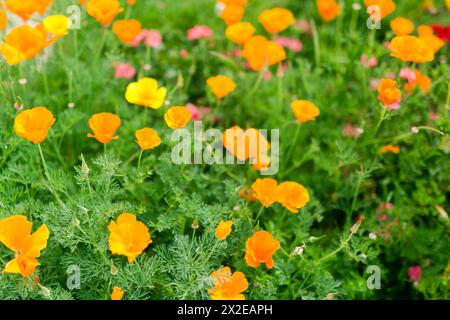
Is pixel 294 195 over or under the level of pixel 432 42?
under

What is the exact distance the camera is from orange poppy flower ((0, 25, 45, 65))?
156 centimetres

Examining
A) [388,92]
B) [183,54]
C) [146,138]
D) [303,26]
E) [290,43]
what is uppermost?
[303,26]

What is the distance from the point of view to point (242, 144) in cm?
163

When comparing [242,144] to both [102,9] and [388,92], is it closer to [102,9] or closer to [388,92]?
[388,92]

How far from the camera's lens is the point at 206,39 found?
7.79 feet

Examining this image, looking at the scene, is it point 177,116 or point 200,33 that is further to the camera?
point 200,33

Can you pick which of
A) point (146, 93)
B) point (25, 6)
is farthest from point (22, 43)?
point (146, 93)

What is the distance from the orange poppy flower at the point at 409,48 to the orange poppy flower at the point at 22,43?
95 cm

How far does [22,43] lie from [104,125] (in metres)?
0.34

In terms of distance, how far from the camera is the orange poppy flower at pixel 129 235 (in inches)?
51.4

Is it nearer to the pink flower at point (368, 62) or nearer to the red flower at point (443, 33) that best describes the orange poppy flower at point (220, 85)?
the pink flower at point (368, 62)

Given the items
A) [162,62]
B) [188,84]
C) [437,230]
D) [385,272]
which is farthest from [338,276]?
[162,62]

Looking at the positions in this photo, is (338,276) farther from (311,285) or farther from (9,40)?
(9,40)

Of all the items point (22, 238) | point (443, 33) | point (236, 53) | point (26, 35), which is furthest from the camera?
point (236, 53)
